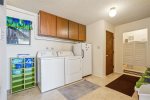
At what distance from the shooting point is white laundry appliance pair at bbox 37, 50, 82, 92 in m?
2.37

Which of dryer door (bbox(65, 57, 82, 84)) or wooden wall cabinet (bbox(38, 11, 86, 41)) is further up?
wooden wall cabinet (bbox(38, 11, 86, 41))

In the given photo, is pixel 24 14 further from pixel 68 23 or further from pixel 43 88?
pixel 43 88

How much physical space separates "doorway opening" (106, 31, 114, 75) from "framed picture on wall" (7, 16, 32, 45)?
132 inches

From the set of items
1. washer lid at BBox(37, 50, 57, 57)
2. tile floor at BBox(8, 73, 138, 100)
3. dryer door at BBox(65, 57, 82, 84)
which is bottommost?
tile floor at BBox(8, 73, 138, 100)

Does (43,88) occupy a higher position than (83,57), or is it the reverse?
(83,57)

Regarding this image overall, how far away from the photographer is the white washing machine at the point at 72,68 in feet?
9.57

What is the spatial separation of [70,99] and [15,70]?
171cm

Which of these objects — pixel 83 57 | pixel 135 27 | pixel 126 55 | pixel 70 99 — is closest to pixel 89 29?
pixel 83 57

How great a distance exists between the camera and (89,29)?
4230mm

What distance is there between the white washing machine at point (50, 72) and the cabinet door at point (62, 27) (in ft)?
3.07

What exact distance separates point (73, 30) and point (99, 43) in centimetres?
130

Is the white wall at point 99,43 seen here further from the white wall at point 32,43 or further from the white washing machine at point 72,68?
the white wall at point 32,43

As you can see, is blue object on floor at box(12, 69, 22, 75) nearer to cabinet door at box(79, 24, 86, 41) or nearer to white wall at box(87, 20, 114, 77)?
cabinet door at box(79, 24, 86, 41)

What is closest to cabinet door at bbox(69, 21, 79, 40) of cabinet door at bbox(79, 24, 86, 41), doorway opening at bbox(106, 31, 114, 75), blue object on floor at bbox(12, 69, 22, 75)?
cabinet door at bbox(79, 24, 86, 41)
